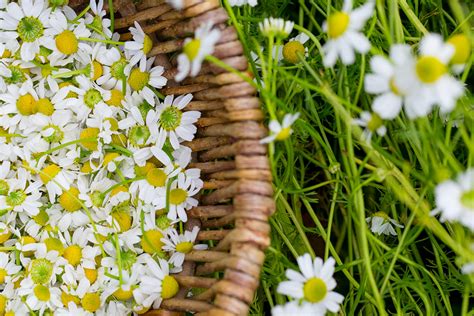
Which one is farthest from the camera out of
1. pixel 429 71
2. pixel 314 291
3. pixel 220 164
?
pixel 220 164

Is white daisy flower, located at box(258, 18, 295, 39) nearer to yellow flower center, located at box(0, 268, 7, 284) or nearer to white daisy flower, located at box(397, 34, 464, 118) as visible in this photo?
white daisy flower, located at box(397, 34, 464, 118)

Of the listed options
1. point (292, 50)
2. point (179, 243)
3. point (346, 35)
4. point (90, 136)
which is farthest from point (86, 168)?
point (346, 35)

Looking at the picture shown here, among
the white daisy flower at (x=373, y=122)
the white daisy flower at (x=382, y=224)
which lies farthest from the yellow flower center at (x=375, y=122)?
the white daisy flower at (x=382, y=224)

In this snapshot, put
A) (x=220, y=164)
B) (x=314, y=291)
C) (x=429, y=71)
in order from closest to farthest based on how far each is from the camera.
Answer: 1. (x=429, y=71)
2. (x=314, y=291)
3. (x=220, y=164)

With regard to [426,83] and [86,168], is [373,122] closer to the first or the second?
[426,83]

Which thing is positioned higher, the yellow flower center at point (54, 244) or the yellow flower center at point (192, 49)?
the yellow flower center at point (192, 49)

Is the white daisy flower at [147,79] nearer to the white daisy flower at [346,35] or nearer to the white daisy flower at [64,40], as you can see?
the white daisy flower at [64,40]
